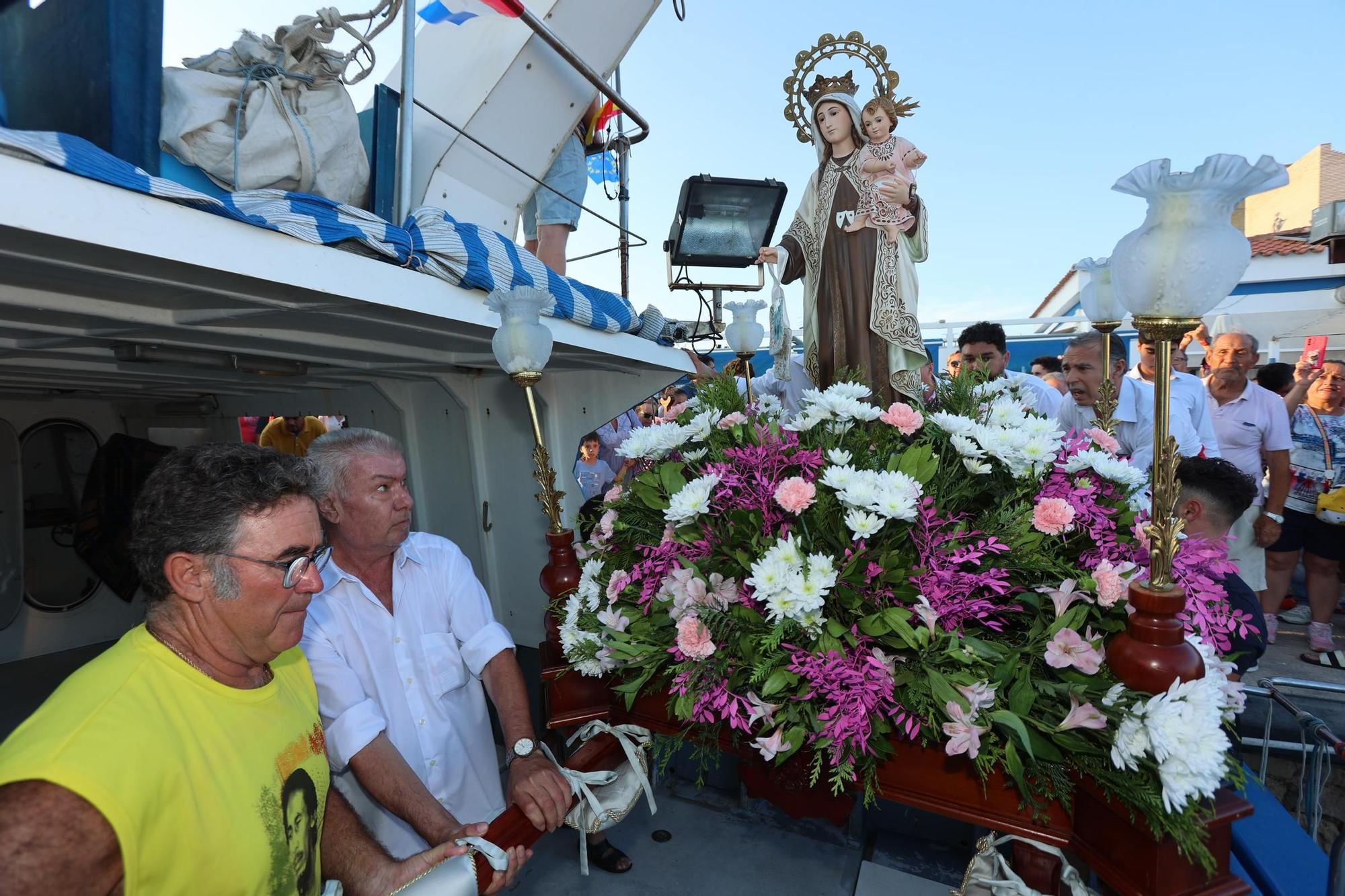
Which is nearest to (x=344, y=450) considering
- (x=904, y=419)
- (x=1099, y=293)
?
(x=904, y=419)

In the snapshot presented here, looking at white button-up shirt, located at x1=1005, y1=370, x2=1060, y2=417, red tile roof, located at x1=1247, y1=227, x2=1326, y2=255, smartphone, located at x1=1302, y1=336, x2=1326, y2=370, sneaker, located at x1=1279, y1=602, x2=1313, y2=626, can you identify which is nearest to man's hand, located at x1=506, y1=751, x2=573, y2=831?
white button-up shirt, located at x1=1005, y1=370, x2=1060, y2=417

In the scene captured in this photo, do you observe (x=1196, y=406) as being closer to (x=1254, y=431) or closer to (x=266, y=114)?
(x=1254, y=431)

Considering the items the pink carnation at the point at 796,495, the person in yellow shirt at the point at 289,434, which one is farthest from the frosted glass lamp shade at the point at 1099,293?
the person in yellow shirt at the point at 289,434

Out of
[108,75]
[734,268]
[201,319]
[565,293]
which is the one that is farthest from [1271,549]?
[108,75]

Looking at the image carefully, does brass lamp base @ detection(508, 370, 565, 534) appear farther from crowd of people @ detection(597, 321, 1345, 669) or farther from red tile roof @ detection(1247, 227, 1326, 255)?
red tile roof @ detection(1247, 227, 1326, 255)

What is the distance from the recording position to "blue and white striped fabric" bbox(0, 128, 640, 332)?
4.80 ft

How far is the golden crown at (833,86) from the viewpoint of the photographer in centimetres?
262

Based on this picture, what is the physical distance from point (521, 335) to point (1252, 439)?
4.76 meters

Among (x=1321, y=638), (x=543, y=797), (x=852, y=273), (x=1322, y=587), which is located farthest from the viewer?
(x=1322, y=587)

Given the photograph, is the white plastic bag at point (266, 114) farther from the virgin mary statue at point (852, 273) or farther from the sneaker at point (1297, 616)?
the sneaker at point (1297, 616)

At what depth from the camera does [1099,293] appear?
246cm

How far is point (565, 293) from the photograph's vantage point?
3301 mm

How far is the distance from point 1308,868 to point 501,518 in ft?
14.1

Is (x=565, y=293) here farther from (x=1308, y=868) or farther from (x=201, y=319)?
(x=1308, y=868)
